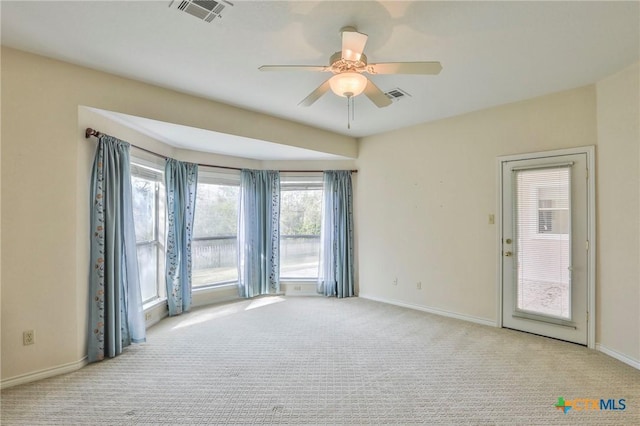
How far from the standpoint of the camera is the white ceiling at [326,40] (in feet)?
6.70

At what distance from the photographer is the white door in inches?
130

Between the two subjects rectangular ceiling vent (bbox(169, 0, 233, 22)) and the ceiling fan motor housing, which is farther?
the ceiling fan motor housing

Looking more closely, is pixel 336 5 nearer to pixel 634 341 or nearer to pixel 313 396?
pixel 313 396

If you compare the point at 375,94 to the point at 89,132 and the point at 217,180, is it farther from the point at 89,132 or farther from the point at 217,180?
the point at 217,180

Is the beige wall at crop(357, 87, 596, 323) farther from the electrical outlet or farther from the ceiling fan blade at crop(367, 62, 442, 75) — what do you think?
the electrical outlet

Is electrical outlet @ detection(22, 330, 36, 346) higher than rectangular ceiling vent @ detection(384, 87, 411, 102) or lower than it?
lower

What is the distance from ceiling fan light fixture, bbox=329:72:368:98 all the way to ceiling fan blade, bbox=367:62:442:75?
0.09m

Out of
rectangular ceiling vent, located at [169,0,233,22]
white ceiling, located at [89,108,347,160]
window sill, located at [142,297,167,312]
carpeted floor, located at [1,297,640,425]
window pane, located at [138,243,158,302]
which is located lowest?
carpeted floor, located at [1,297,640,425]

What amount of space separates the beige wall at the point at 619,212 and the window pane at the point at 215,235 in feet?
15.6

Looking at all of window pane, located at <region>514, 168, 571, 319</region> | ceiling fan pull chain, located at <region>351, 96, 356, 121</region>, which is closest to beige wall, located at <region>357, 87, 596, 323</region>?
window pane, located at <region>514, 168, 571, 319</region>

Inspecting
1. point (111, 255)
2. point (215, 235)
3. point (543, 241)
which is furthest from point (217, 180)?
point (543, 241)

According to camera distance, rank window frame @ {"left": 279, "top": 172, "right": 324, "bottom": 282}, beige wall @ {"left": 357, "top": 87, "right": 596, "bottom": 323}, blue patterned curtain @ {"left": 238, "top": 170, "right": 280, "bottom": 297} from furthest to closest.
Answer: window frame @ {"left": 279, "top": 172, "right": 324, "bottom": 282}, blue patterned curtain @ {"left": 238, "top": 170, "right": 280, "bottom": 297}, beige wall @ {"left": 357, "top": 87, "right": 596, "bottom": 323}

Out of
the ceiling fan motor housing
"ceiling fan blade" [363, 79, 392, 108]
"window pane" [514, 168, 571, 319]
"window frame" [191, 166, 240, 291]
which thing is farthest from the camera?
"window frame" [191, 166, 240, 291]

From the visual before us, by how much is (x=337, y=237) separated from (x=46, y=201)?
379 cm
